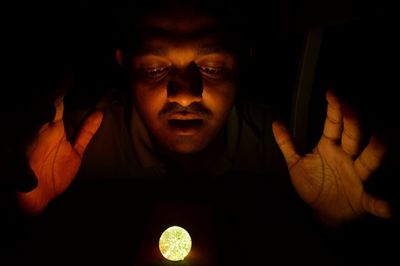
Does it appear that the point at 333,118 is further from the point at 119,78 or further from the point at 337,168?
the point at 119,78

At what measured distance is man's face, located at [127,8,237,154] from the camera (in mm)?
1600

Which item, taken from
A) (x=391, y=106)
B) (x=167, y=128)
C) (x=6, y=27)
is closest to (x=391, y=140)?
(x=391, y=106)

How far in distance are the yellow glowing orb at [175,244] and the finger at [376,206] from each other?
0.67 metres

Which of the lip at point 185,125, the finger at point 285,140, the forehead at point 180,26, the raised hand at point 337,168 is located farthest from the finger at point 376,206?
the forehead at point 180,26

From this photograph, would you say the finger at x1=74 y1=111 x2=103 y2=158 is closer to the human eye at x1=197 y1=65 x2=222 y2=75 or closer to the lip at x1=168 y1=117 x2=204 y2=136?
the lip at x1=168 y1=117 x2=204 y2=136

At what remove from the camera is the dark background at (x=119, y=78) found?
1.46 meters

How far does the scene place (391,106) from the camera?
6.57ft

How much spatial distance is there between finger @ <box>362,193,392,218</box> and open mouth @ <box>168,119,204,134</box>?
785 millimetres

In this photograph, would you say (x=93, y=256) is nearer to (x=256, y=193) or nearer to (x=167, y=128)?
(x=167, y=128)

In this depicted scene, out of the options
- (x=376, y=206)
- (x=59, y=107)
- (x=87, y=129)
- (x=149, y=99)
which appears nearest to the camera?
(x=376, y=206)

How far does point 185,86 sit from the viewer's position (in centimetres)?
163

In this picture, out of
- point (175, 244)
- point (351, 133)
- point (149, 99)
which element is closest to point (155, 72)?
point (149, 99)

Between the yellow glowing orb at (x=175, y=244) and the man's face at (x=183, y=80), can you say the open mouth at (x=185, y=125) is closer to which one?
the man's face at (x=183, y=80)

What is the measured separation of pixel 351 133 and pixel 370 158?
0.11 m
